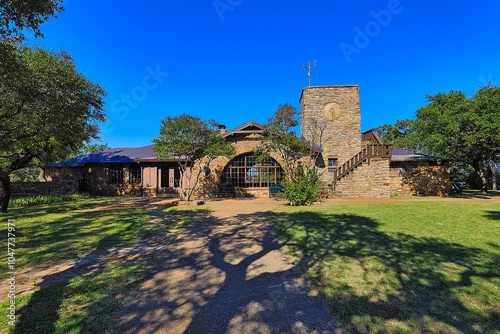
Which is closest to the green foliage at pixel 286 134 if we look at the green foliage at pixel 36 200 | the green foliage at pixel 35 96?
the green foliage at pixel 35 96

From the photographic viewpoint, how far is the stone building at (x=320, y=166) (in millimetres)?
16552

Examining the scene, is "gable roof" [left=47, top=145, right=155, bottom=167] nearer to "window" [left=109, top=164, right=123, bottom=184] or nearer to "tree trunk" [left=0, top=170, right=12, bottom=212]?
"window" [left=109, top=164, right=123, bottom=184]

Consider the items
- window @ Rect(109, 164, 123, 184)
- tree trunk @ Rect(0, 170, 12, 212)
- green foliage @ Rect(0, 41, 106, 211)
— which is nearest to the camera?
green foliage @ Rect(0, 41, 106, 211)

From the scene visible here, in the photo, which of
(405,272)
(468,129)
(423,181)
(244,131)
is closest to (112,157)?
(244,131)

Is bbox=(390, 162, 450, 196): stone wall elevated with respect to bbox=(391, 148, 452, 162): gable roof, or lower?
lower

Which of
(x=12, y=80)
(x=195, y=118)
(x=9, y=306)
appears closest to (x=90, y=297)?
(x=9, y=306)

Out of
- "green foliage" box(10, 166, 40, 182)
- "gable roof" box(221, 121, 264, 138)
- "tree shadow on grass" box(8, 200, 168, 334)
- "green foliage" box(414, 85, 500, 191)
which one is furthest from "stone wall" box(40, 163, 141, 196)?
"green foliage" box(414, 85, 500, 191)

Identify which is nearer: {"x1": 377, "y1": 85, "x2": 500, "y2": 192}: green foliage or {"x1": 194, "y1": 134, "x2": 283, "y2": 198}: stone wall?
{"x1": 377, "y1": 85, "x2": 500, "y2": 192}: green foliage

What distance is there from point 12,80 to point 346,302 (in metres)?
12.2

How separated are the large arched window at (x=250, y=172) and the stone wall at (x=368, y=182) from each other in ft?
16.7

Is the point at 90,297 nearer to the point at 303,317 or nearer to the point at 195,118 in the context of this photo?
the point at 303,317

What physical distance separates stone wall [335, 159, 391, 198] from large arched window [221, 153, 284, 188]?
5.08m

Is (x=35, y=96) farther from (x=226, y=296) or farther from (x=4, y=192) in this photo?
(x=226, y=296)

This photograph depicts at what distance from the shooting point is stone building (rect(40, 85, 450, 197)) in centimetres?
1655
